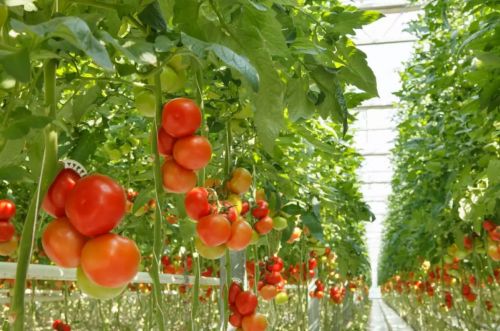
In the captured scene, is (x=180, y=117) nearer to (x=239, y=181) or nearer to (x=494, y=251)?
(x=239, y=181)

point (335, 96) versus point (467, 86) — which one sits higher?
point (467, 86)

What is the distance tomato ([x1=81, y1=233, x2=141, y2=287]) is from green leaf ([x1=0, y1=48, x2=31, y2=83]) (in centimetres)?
16

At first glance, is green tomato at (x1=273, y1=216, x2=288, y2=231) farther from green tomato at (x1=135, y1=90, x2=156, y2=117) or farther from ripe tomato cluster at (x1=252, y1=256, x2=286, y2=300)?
green tomato at (x1=135, y1=90, x2=156, y2=117)

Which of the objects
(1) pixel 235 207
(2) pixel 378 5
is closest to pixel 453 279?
(2) pixel 378 5

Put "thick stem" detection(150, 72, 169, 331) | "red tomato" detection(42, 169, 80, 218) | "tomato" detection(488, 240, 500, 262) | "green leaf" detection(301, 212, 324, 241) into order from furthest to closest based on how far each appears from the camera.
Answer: "tomato" detection(488, 240, 500, 262), "green leaf" detection(301, 212, 324, 241), "thick stem" detection(150, 72, 169, 331), "red tomato" detection(42, 169, 80, 218)

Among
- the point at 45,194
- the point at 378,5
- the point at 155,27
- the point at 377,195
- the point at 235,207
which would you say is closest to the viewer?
the point at 45,194

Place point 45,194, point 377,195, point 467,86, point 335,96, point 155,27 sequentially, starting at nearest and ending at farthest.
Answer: point 45,194 < point 155,27 < point 335,96 < point 467,86 < point 377,195

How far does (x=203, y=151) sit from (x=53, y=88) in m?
0.23

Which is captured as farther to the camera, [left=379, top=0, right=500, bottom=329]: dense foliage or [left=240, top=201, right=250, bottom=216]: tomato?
[left=379, top=0, right=500, bottom=329]: dense foliage

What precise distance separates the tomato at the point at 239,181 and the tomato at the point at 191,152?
0.39 metres

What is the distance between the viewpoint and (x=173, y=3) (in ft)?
2.51

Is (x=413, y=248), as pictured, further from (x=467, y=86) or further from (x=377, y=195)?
(x=377, y=195)

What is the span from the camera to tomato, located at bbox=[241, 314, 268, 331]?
3.95ft

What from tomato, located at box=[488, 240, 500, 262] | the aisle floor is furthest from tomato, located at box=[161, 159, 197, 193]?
the aisle floor
